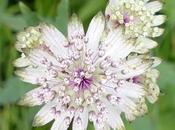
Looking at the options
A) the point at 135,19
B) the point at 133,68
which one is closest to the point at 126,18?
the point at 135,19

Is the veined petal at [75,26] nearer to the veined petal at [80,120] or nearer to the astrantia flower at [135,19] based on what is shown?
the astrantia flower at [135,19]

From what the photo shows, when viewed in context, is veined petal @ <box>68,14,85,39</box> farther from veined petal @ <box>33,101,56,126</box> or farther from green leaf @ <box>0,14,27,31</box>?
green leaf @ <box>0,14,27,31</box>

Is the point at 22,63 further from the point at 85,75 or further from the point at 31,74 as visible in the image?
the point at 85,75

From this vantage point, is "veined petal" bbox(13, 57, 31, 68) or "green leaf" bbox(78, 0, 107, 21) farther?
"green leaf" bbox(78, 0, 107, 21)

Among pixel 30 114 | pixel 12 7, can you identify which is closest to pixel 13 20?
pixel 12 7

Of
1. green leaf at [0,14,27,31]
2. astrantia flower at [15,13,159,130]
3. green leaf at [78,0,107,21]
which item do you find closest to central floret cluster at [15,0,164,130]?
astrantia flower at [15,13,159,130]

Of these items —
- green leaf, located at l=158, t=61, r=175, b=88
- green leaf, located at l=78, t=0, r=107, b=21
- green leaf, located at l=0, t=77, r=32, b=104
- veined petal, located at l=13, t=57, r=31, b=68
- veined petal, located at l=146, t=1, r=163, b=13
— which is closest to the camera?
veined petal, located at l=13, t=57, r=31, b=68

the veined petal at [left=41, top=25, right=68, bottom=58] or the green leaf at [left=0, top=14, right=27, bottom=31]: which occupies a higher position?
the green leaf at [left=0, top=14, right=27, bottom=31]
